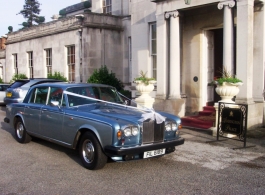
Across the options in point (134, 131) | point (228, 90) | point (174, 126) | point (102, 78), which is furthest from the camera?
point (102, 78)

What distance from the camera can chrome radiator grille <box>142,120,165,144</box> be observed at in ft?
19.7

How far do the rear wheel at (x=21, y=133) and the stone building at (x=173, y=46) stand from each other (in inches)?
215

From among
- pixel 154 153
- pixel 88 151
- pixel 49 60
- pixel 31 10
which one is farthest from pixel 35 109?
pixel 31 10

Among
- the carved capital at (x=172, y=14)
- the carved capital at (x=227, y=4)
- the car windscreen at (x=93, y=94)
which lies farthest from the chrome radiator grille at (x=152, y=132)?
the carved capital at (x=172, y=14)

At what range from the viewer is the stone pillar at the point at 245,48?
9.90m

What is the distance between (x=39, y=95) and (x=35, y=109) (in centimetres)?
42

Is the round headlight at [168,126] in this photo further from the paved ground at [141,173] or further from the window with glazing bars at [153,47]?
the window with glazing bars at [153,47]

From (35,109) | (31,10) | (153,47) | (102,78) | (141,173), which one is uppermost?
(31,10)

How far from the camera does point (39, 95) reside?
817cm

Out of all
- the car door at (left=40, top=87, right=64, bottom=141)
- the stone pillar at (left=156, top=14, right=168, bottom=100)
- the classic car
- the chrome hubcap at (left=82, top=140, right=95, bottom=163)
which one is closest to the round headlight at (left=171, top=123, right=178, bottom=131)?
the classic car

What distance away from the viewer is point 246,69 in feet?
32.5

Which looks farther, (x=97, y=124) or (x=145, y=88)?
(x=145, y=88)

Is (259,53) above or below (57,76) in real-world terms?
above

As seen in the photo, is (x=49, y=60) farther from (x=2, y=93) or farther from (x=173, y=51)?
(x=173, y=51)
